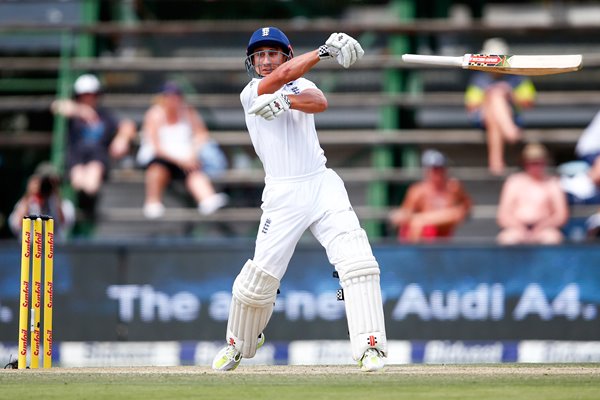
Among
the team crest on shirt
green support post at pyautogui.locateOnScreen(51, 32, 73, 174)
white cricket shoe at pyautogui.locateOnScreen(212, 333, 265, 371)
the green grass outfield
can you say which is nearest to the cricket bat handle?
the team crest on shirt

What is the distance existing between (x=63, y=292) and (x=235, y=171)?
8.83 feet

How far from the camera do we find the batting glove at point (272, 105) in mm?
6129

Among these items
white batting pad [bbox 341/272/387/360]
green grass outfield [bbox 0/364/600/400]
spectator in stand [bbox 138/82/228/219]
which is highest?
spectator in stand [bbox 138/82/228/219]

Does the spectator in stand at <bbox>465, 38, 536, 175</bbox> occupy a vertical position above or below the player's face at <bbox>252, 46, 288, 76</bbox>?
above

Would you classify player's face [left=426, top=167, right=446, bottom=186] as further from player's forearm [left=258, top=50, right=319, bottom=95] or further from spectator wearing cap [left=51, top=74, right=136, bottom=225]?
player's forearm [left=258, top=50, right=319, bottom=95]

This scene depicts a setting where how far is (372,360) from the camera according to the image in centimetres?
621

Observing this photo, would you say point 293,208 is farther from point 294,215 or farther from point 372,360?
point 372,360

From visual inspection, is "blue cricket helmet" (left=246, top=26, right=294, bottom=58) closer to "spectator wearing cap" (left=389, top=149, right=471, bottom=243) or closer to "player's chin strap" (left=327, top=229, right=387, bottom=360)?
"player's chin strap" (left=327, top=229, right=387, bottom=360)

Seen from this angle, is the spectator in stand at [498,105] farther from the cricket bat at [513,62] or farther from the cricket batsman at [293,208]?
the cricket batsman at [293,208]

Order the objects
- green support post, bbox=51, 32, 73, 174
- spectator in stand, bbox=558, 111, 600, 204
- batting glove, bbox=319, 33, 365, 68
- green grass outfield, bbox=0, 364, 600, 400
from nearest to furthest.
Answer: green grass outfield, bbox=0, 364, 600, 400 < batting glove, bbox=319, 33, 365, 68 < spectator in stand, bbox=558, 111, 600, 204 < green support post, bbox=51, 32, 73, 174

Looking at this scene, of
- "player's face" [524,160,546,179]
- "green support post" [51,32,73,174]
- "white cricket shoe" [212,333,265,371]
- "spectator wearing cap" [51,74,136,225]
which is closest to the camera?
"white cricket shoe" [212,333,265,371]

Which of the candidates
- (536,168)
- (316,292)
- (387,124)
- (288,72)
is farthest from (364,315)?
(387,124)

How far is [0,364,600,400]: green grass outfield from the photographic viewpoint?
554 cm

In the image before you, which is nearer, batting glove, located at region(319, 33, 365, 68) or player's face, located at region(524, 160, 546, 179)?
batting glove, located at region(319, 33, 365, 68)
